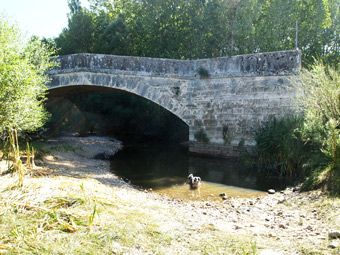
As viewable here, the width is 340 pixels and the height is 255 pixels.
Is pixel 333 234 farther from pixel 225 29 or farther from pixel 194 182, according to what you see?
pixel 225 29

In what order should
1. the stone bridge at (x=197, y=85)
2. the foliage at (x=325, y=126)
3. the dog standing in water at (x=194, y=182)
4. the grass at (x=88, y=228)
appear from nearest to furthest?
the grass at (x=88, y=228) → the foliage at (x=325, y=126) → the dog standing in water at (x=194, y=182) → the stone bridge at (x=197, y=85)

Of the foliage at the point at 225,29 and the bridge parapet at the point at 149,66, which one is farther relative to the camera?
the foliage at the point at 225,29

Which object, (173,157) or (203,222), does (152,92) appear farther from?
(203,222)

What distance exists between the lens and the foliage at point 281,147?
7449mm

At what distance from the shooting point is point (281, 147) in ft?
25.9

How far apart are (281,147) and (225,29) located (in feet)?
32.2

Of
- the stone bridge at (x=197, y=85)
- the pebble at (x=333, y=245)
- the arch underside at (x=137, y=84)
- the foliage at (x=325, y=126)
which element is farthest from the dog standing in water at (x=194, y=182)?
the arch underside at (x=137, y=84)

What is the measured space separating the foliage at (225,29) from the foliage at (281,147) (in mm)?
8246

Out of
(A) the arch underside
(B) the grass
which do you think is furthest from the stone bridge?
(B) the grass

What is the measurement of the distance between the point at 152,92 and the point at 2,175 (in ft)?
20.9

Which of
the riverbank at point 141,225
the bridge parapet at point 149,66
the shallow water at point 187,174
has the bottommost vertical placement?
the shallow water at point 187,174

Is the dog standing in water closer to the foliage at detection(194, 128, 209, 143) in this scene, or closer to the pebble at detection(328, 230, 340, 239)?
the foliage at detection(194, 128, 209, 143)

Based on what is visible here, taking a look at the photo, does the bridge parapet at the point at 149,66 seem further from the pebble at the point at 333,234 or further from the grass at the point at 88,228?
the pebble at the point at 333,234

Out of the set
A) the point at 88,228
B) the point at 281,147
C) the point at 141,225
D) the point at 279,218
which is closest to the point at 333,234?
the point at 279,218
